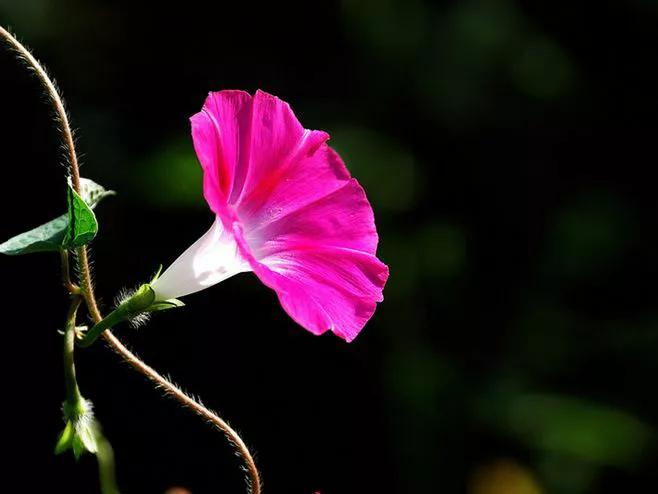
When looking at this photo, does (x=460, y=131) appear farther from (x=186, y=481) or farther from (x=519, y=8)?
(x=186, y=481)

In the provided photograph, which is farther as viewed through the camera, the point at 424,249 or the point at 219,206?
the point at 424,249

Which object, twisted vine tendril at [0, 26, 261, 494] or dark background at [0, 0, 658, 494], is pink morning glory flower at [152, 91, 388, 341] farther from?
dark background at [0, 0, 658, 494]

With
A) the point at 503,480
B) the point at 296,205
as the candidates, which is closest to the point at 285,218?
the point at 296,205

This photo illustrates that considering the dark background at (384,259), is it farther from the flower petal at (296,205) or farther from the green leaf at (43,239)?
the green leaf at (43,239)

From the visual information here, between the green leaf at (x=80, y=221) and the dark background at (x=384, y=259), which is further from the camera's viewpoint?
the dark background at (x=384, y=259)

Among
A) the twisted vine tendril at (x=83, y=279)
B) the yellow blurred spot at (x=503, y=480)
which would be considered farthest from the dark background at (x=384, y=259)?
the twisted vine tendril at (x=83, y=279)

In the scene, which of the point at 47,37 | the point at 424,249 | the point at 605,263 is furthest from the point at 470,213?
the point at 47,37
